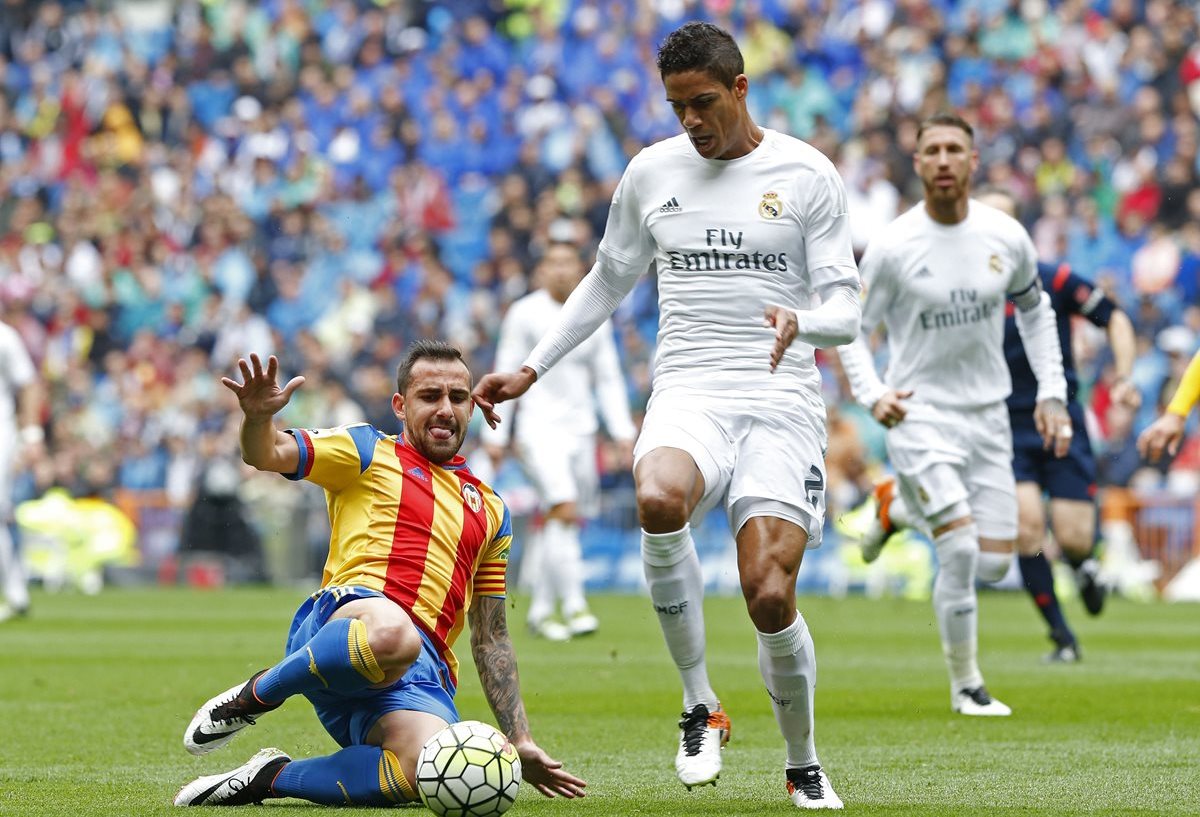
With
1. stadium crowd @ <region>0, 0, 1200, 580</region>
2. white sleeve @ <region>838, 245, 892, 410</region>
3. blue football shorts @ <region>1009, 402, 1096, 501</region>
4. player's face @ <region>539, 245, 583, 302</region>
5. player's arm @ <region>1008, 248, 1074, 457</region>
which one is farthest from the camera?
stadium crowd @ <region>0, 0, 1200, 580</region>

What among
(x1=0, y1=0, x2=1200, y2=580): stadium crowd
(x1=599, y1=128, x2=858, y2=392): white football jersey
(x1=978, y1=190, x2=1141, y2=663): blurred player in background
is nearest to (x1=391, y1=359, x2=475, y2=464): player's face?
(x1=599, y1=128, x2=858, y2=392): white football jersey

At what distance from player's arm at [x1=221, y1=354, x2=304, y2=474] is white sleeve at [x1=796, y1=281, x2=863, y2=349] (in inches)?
59.7

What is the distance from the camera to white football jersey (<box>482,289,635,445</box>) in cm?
1399

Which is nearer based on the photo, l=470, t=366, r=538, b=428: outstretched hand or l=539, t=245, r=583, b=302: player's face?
l=470, t=366, r=538, b=428: outstretched hand

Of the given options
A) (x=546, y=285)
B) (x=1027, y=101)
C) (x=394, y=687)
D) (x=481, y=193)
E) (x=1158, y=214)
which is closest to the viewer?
(x=394, y=687)

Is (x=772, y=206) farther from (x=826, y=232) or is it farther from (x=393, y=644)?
(x=393, y=644)

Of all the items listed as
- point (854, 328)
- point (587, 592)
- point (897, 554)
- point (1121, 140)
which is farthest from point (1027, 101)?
point (854, 328)

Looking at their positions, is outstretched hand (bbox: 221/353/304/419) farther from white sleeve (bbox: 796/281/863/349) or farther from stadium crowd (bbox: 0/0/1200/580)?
stadium crowd (bbox: 0/0/1200/580)

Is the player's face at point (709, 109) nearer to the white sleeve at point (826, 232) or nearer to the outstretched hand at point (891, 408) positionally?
the white sleeve at point (826, 232)

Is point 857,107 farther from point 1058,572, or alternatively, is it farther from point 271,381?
point 271,381

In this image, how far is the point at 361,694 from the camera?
5.82 meters

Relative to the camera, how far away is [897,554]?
20484 millimetres

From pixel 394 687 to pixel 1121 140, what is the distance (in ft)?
60.4

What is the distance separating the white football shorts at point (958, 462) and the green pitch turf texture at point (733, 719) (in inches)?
37.6
